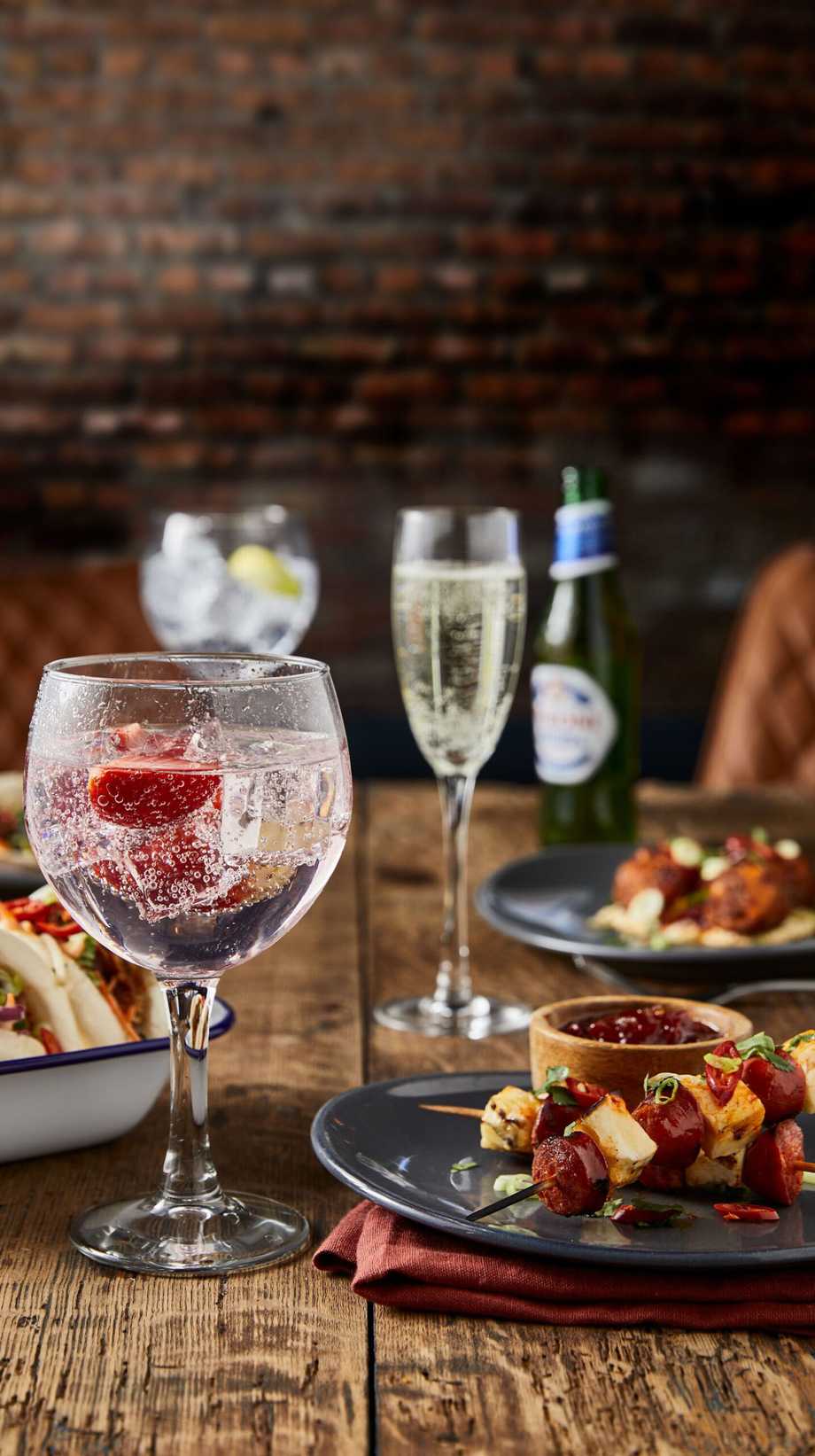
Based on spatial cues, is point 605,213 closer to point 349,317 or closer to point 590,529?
point 349,317

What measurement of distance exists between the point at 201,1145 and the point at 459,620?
Result: 481 millimetres

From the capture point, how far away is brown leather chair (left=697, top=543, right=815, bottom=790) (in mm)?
2518

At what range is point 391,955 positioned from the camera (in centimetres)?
125

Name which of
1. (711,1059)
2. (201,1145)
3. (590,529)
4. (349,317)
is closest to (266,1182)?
(201,1145)

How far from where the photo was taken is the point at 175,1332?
2.03ft

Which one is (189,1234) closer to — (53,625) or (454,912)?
(454,912)

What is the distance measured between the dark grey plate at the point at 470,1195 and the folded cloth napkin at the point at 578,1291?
1 centimetres

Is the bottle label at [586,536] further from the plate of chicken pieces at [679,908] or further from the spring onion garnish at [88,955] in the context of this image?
the spring onion garnish at [88,955]

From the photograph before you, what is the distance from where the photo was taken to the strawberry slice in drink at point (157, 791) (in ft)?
2.16

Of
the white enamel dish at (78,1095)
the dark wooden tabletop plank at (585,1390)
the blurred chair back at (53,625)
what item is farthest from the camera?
the blurred chair back at (53,625)

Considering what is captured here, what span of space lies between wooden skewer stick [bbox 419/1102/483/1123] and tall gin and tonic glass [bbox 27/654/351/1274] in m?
0.10

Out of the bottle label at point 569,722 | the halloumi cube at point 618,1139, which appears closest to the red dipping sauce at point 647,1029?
the halloumi cube at point 618,1139

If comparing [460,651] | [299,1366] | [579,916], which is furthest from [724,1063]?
[579,916]

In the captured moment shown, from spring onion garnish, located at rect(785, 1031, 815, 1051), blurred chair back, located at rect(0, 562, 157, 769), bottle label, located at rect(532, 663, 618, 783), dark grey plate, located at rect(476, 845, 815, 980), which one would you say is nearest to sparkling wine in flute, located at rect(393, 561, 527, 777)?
dark grey plate, located at rect(476, 845, 815, 980)
